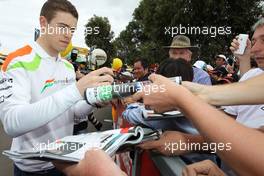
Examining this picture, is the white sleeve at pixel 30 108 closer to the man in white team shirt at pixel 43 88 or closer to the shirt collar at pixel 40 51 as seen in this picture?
the man in white team shirt at pixel 43 88

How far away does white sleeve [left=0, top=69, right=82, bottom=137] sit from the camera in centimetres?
155

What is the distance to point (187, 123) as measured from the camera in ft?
5.62

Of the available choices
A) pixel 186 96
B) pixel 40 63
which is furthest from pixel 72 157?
pixel 40 63

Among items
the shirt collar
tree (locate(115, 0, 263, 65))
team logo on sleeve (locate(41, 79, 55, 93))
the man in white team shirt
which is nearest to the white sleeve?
the man in white team shirt

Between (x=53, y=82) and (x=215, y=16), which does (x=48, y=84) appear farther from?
(x=215, y=16)

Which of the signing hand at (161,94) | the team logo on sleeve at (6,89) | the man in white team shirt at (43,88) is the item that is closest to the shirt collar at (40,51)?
the man in white team shirt at (43,88)

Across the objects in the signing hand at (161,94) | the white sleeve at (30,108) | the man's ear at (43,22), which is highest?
the man's ear at (43,22)

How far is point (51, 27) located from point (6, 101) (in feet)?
1.97

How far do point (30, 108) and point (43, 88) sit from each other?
35 cm

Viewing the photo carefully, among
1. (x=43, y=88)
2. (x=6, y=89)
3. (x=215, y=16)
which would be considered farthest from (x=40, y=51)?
(x=215, y=16)

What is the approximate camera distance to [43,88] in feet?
6.26

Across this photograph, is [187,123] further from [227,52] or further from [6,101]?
[227,52]

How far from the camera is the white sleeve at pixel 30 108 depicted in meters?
1.55

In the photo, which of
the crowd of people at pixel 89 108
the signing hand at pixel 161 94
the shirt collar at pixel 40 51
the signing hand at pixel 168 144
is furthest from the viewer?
the shirt collar at pixel 40 51
